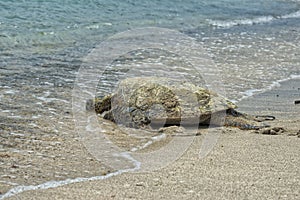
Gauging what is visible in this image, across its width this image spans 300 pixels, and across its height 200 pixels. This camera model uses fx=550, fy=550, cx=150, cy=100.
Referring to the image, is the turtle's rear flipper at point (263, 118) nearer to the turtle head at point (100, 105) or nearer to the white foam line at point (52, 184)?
the turtle head at point (100, 105)

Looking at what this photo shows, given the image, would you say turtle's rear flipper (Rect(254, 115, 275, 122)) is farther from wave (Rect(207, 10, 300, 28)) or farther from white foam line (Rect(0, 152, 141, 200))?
wave (Rect(207, 10, 300, 28))

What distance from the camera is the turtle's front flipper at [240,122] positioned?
20.1 ft

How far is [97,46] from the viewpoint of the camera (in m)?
11.7

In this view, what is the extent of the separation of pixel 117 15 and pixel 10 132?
1153 cm

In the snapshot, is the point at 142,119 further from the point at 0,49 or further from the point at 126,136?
the point at 0,49

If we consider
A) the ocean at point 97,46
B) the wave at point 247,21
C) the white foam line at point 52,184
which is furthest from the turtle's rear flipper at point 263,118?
the wave at point 247,21

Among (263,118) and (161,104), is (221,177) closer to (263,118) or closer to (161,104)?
(161,104)

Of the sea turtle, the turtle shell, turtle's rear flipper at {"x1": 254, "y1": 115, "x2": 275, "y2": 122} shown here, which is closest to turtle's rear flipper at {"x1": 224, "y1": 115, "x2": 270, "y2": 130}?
the sea turtle

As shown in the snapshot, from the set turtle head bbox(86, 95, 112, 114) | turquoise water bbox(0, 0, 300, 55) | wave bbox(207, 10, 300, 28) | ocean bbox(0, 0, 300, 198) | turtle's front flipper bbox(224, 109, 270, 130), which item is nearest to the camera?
turtle's front flipper bbox(224, 109, 270, 130)

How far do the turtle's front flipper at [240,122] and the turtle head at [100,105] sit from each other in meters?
1.39

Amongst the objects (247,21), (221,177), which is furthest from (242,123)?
(247,21)

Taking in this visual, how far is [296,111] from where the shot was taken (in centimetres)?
707

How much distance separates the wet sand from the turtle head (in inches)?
51.5

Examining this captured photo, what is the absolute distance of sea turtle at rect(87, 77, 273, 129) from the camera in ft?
19.7
